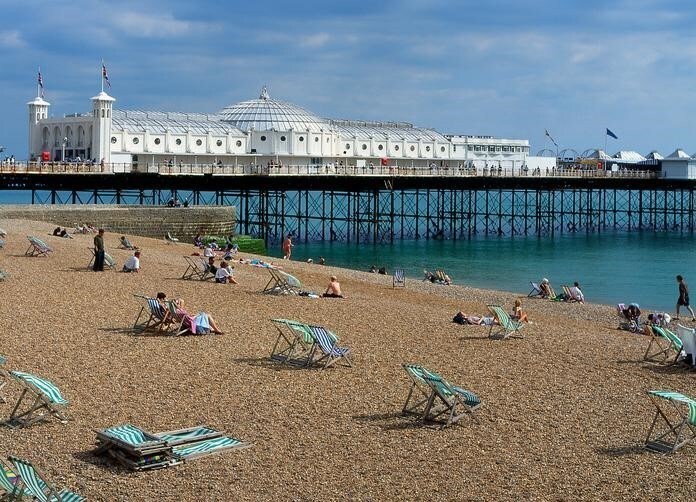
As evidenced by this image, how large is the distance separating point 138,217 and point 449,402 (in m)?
29.3

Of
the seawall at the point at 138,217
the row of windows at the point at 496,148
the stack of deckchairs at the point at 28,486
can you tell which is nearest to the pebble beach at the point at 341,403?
the stack of deckchairs at the point at 28,486

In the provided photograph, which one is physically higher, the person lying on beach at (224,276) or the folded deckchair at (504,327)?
the person lying on beach at (224,276)

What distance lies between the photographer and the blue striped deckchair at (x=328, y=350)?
12391mm

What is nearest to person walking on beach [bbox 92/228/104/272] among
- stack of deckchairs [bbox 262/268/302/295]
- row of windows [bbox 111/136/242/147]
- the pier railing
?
stack of deckchairs [bbox 262/268/302/295]

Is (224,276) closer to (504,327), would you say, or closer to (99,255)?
(99,255)

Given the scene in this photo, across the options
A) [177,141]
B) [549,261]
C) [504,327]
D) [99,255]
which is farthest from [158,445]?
[177,141]

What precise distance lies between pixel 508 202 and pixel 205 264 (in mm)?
137638

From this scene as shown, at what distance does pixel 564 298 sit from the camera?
25.3 m

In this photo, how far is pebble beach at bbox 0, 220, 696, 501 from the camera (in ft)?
27.1

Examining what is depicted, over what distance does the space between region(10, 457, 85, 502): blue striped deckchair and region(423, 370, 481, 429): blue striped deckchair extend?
3867 millimetres

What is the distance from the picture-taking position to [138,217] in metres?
38.0

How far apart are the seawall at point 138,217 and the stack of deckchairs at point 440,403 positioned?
89.5ft

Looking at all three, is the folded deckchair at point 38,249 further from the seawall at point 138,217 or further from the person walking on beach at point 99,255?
the seawall at point 138,217

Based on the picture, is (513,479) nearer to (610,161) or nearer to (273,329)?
(273,329)
